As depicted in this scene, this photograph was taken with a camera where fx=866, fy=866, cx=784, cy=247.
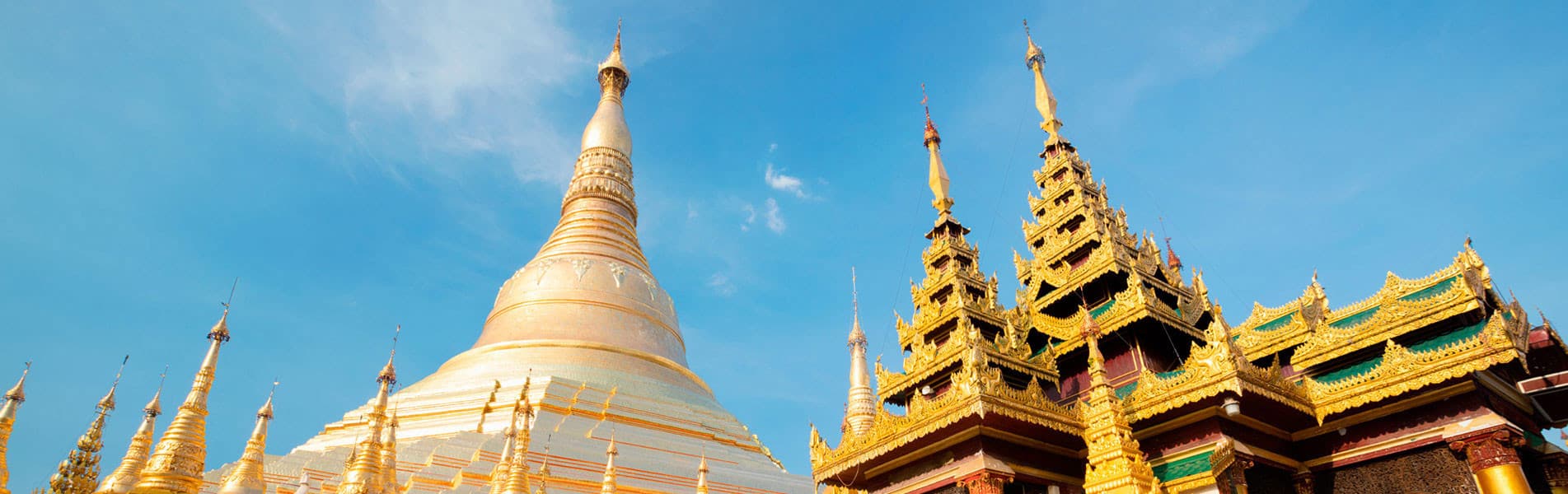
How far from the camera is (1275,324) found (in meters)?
13.5

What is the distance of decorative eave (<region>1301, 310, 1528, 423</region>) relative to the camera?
30.8 feet

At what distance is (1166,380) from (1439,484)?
296 cm

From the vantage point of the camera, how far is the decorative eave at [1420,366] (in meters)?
9.39

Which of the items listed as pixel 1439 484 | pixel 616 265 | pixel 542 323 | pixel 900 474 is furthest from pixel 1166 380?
pixel 616 265

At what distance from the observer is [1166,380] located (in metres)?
10.9

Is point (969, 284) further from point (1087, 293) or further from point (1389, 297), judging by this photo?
point (1389, 297)

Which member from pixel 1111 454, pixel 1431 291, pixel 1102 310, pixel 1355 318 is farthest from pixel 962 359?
pixel 1431 291

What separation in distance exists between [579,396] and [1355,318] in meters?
19.5

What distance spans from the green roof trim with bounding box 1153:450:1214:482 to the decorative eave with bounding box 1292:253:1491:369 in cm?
236

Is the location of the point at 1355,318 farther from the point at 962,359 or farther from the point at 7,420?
the point at 7,420

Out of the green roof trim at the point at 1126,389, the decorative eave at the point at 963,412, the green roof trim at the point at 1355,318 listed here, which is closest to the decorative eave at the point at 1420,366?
the green roof trim at the point at 1355,318

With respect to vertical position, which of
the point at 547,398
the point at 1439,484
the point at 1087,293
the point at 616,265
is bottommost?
the point at 1439,484

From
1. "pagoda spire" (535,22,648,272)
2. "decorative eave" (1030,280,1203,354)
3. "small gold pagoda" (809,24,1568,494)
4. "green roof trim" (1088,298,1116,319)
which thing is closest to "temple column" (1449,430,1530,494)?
"small gold pagoda" (809,24,1568,494)

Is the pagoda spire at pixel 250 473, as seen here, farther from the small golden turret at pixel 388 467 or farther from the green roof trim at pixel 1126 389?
the green roof trim at pixel 1126 389
